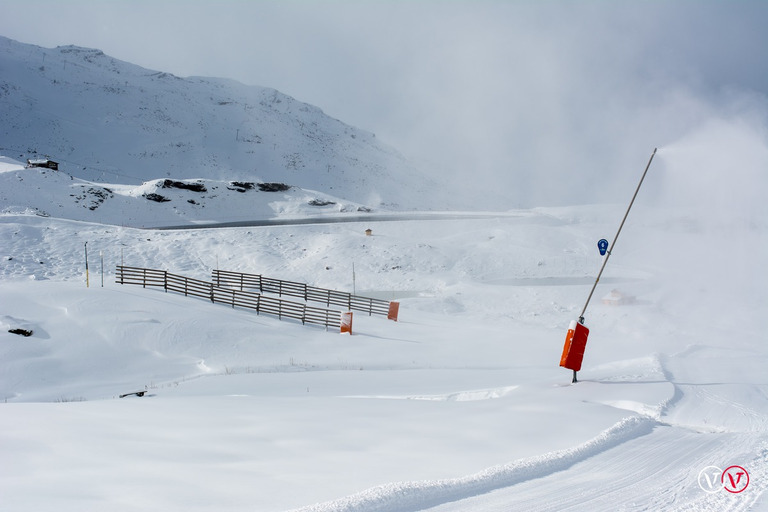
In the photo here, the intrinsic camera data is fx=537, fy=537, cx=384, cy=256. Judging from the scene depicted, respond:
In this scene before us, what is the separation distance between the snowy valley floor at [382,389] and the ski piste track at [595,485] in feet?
0.10

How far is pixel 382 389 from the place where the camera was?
14.6 m

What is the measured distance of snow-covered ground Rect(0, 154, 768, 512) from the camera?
5680 millimetres

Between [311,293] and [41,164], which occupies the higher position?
[41,164]

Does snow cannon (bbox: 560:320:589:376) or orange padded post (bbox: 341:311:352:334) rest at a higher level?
snow cannon (bbox: 560:320:589:376)

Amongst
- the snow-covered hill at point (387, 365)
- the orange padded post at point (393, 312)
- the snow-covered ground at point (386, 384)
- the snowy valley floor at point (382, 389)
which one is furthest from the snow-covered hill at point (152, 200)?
the orange padded post at point (393, 312)

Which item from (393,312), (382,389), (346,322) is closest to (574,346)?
(382,389)

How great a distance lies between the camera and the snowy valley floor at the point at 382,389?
5.64m

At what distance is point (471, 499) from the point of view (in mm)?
5387

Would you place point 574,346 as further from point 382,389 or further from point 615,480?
point 615,480

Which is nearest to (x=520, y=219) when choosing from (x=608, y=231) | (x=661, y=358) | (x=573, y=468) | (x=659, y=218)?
(x=608, y=231)

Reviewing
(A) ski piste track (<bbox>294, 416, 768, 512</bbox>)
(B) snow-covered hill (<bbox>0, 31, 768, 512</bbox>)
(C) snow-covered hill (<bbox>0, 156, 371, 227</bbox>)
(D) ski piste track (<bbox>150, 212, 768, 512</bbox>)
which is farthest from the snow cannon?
(C) snow-covered hill (<bbox>0, 156, 371, 227</bbox>)

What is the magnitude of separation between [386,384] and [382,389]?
83cm

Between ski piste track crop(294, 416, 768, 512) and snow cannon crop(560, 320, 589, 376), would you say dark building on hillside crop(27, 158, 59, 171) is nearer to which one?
snow cannon crop(560, 320, 589, 376)

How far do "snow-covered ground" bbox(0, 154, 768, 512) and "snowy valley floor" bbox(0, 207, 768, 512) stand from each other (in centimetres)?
6
